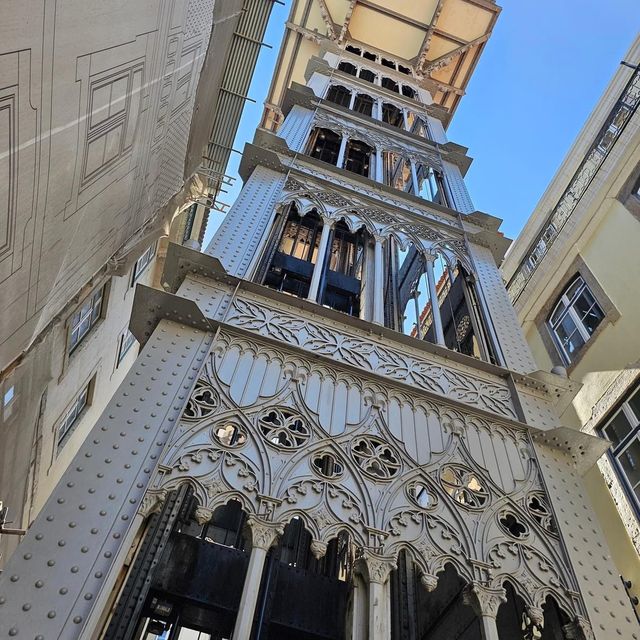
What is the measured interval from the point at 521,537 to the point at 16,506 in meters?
9.20

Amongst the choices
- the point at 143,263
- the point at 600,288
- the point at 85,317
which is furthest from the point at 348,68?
the point at 85,317

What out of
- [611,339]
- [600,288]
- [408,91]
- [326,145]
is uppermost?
[408,91]

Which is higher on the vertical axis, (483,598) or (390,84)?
(390,84)

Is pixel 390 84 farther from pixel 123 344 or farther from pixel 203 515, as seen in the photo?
pixel 203 515

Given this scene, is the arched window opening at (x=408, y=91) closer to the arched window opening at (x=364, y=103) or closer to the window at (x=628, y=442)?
the arched window opening at (x=364, y=103)

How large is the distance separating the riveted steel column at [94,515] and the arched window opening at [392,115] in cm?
1424

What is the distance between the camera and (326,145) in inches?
528

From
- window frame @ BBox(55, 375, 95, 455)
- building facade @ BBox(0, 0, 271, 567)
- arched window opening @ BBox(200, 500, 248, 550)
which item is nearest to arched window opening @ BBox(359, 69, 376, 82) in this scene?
building facade @ BBox(0, 0, 271, 567)

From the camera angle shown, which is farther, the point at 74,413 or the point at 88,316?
the point at 74,413

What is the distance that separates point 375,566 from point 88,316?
33.2ft

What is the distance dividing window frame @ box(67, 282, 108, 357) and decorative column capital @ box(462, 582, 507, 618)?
8.65 meters

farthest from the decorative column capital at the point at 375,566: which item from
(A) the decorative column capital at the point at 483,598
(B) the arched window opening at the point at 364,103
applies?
(B) the arched window opening at the point at 364,103

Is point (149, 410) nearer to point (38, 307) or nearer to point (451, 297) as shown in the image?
point (38, 307)

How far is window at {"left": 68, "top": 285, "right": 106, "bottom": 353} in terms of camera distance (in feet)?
36.2
